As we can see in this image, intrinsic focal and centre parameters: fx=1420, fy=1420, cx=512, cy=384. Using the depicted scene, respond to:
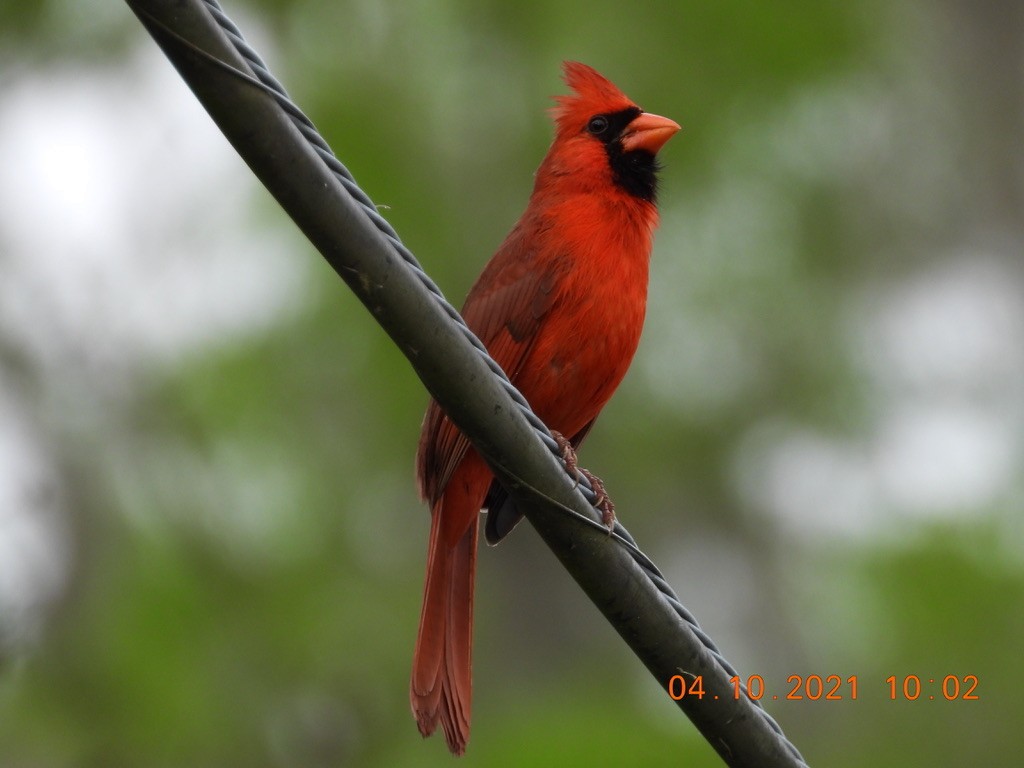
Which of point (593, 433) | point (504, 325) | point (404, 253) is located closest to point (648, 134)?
point (504, 325)

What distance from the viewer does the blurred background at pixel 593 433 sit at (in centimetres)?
676

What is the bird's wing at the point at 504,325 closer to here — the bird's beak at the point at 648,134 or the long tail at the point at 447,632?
the long tail at the point at 447,632

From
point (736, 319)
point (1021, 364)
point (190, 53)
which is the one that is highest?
point (190, 53)

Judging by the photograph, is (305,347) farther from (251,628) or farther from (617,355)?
(617,355)

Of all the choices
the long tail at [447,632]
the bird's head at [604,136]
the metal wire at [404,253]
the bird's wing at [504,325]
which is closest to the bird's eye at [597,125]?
the bird's head at [604,136]

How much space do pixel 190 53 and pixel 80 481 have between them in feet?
16.4

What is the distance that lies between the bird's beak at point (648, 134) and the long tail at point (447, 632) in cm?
117

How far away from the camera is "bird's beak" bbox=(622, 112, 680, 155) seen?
13.4 feet

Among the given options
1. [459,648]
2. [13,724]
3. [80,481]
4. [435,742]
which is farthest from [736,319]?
[459,648]

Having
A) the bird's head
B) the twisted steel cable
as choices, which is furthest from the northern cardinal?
the twisted steel cable

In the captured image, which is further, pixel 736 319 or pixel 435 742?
pixel 736 319

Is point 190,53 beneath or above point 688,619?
above

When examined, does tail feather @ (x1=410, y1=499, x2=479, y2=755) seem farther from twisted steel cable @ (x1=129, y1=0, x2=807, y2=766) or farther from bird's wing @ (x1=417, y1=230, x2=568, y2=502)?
twisted steel cable @ (x1=129, y1=0, x2=807, y2=766)

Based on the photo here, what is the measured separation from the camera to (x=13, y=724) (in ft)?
20.0
